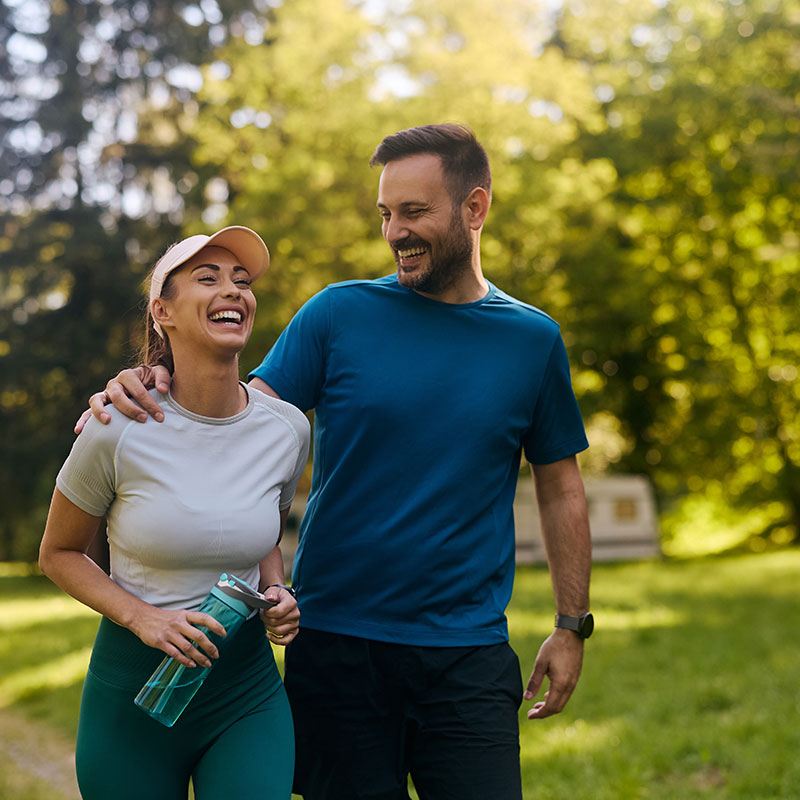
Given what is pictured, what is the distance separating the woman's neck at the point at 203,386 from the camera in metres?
2.85

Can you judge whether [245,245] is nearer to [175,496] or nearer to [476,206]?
[175,496]

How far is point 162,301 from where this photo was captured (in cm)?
290

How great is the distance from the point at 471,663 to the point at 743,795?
11.6 feet

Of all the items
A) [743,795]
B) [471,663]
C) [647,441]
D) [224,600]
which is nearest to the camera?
[224,600]

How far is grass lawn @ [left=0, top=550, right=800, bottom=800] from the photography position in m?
6.52

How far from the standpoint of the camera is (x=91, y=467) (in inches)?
106

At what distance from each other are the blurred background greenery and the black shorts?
58.4 ft

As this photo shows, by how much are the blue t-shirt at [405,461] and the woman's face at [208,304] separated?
0.47 metres

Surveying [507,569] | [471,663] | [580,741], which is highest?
[507,569]

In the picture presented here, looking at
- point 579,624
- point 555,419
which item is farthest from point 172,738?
point 555,419

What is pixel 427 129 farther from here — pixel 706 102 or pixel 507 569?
pixel 706 102

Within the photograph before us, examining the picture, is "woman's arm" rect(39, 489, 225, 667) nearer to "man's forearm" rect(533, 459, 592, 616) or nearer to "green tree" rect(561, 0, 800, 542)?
"man's forearm" rect(533, 459, 592, 616)

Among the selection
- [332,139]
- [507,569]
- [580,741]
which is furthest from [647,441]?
[507,569]

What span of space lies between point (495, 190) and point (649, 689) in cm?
1468
